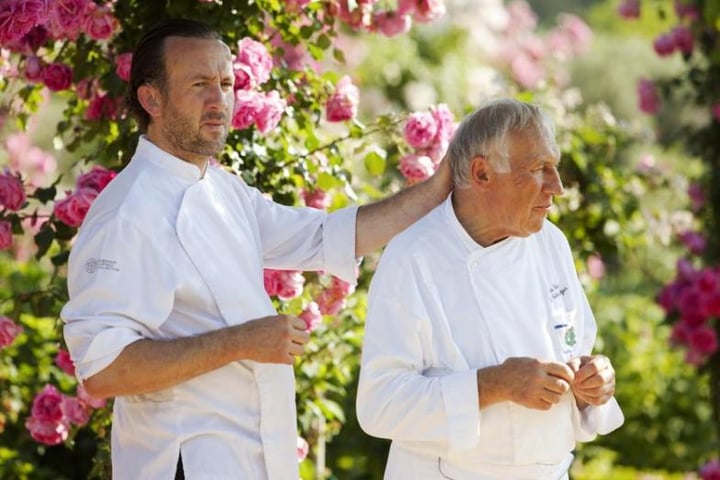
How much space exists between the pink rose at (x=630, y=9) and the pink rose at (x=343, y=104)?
3687 mm

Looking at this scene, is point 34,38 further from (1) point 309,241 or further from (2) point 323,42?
(1) point 309,241

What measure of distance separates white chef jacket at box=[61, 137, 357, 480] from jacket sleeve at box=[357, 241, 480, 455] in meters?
0.23

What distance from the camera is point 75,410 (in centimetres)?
394

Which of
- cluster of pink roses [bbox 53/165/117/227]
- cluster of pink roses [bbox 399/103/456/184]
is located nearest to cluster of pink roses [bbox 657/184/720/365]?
cluster of pink roses [bbox 399/103/456/184]

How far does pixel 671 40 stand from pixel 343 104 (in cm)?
317

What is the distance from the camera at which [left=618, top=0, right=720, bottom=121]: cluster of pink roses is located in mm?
6488

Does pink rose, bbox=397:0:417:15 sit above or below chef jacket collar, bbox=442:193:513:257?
above

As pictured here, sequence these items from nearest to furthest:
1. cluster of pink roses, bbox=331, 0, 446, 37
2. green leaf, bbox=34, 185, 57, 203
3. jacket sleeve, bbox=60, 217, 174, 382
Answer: jacket sleeve, bbox=60, 217, 174, 382 → green leaf, bbox=34, 185, 57, 203 → cluster of pink roses, bbox=331, 0, 446, 37

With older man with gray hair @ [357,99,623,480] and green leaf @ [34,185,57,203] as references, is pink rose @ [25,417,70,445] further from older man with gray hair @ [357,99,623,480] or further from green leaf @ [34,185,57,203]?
older man with gray hair @ [357,99,623,480]

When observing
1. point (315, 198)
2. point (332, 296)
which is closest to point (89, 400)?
point (332, 296)

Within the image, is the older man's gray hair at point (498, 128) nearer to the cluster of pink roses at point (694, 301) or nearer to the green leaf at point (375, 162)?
the green leaf at point (375, 162)

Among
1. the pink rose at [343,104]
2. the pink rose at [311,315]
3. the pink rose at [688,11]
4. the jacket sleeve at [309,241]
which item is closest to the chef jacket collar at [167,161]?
the jacket sleeve at [309,241]

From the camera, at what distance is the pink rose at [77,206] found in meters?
3.65

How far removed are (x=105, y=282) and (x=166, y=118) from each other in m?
0.46
